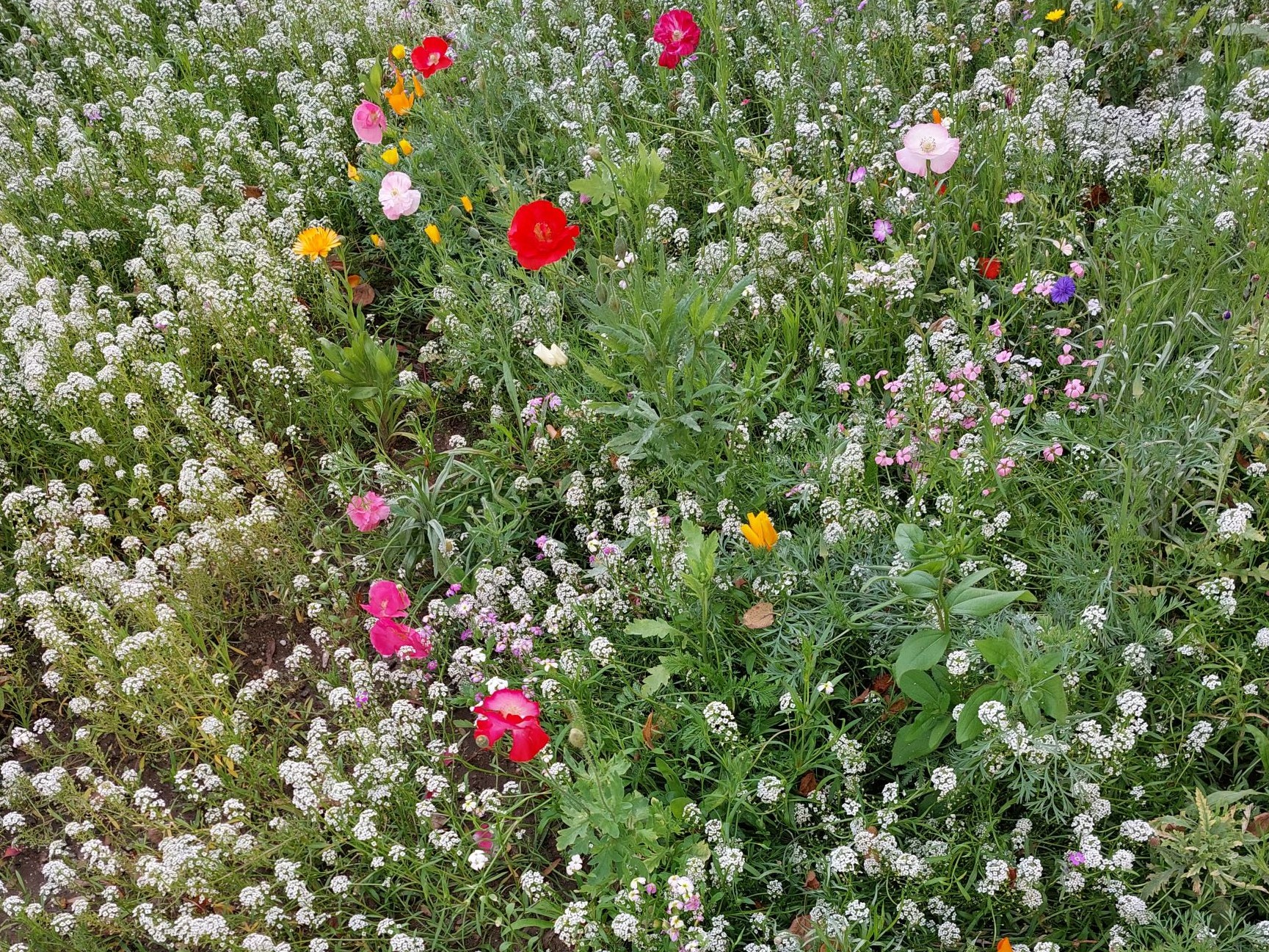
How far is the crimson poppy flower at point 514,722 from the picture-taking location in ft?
7.32

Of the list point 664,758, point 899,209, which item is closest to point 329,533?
point 664,758

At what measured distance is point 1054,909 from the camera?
208 cm

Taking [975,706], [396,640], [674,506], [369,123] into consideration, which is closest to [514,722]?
[396,640]

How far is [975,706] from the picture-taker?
6.91 feet

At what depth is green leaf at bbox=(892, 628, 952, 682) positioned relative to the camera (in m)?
2.16

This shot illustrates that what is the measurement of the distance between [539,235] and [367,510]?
0.97m

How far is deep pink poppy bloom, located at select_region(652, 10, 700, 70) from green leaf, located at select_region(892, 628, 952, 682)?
250 cm

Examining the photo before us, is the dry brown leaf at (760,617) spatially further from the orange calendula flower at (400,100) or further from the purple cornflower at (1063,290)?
the orange calendula flower at (400,100)

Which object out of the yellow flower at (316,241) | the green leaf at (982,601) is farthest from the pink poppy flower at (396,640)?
the yellow flower at (316,241)

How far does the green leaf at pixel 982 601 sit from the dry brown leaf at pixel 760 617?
0.48m

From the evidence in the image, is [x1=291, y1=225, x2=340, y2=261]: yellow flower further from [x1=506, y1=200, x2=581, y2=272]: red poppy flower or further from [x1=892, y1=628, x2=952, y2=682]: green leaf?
[x1=892, y1=628, x2=952, y2=682]: green leaf

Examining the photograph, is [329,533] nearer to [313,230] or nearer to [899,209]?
[313,230]

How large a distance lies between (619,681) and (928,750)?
83cm

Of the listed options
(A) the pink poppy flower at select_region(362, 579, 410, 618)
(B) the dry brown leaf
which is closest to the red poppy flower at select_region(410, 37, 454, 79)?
(A) the pink poppy flower at select_region(362, 579, 410, 618)
